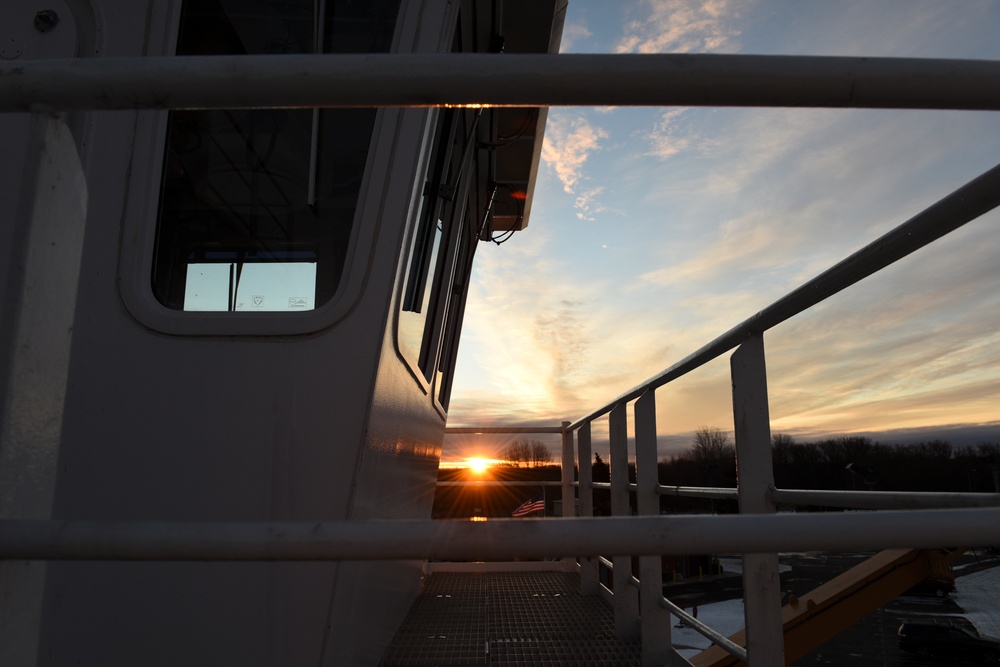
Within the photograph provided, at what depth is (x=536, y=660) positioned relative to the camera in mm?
2807

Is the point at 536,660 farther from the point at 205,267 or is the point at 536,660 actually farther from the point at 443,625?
the point at 205,267

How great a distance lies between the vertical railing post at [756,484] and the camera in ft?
5.08

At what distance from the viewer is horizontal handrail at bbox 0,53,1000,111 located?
2.44 feet

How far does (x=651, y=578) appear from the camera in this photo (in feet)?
8.14

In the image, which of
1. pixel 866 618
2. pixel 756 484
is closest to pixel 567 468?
pixel 756 484

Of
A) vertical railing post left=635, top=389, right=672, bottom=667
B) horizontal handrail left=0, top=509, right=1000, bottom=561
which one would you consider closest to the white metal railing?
horizontal handrail left=0, top=509, right=1000, bottom=561

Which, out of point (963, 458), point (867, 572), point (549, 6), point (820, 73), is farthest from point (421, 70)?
point (867, 572)

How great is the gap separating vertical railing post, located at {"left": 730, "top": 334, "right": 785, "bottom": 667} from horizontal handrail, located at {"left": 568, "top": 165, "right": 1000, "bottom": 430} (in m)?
0.09

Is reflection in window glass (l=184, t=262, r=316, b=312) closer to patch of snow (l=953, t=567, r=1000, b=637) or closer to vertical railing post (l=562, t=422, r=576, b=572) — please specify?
vertical railing post (l=562, t=422, r=576, b=572)

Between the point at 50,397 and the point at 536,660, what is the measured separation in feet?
8.29

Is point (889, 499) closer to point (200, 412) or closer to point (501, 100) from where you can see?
point (501, 100)

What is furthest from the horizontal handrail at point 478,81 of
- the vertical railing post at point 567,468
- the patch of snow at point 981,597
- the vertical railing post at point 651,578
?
the patch of snow at point 981,597

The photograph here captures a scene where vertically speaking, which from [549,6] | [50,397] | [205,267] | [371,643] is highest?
[549,6]

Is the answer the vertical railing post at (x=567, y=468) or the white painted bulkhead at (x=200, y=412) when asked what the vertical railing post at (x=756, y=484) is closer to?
the white painted bulkhead at (x=200, y=412)
